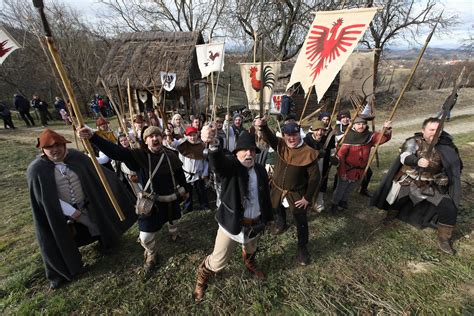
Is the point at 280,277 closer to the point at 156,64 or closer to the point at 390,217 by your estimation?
the point at 390,217

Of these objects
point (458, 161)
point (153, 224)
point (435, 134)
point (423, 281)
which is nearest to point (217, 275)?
point (153, 224)

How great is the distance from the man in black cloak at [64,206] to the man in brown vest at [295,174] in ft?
7.27

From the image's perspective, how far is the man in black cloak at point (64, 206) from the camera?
2.73 metres

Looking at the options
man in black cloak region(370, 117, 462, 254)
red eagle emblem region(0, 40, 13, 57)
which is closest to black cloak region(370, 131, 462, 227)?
man in black cloak region(370, 117, 462, 254)

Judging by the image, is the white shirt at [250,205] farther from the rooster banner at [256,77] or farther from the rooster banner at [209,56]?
the rooster banner at [209,56]

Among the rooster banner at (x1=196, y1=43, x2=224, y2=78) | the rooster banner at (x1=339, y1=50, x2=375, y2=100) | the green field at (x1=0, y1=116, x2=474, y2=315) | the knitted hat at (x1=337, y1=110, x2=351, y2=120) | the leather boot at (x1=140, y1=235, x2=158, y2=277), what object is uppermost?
the rooster banner at (x1=196, y1=43, x2=224, y2=78)

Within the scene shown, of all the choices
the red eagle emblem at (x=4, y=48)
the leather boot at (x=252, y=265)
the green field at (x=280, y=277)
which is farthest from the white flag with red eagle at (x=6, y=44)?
the leather boot at (x=252, y=265)

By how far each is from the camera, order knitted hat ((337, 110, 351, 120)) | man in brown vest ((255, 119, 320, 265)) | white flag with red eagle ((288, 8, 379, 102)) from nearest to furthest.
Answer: man in brown vest ((255, 119, 320, 265)), white flag with red eagle ((288, 8, 379, 102)), knitted hat ((337, 110, 351, 120))

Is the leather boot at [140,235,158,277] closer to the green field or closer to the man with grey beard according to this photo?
the green field

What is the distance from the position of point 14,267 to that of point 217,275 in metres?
2.77

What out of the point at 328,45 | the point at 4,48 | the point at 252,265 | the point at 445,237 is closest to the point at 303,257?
the point at 252,265

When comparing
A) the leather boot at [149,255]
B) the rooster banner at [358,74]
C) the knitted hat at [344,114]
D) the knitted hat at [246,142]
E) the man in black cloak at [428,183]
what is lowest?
the leather boot at [149,255]

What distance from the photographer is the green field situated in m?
2.70

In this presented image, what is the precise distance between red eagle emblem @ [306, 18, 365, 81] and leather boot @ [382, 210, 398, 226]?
8.25 ft
